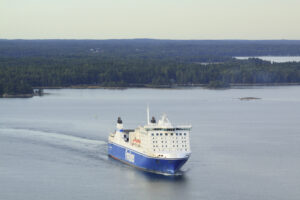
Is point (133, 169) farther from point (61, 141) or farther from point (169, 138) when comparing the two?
point (61, 141)

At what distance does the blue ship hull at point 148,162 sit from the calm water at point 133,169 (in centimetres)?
36

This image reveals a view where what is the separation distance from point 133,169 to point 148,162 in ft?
4.30

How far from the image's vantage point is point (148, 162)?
103 ft

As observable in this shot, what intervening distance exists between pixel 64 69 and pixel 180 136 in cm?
5711

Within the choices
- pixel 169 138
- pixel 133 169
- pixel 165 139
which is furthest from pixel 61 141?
pixel 169 138

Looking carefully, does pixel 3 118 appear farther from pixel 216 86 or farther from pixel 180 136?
pixel 216 86

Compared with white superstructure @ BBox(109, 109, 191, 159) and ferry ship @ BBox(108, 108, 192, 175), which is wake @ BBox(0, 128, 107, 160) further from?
white superstructure @ BBox(109, 109, 191, 159)

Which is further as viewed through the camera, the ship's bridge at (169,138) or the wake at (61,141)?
the wake at (61,141)

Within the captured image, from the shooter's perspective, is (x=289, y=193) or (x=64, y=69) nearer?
(x=289, y=193)

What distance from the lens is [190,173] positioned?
31.4 metres

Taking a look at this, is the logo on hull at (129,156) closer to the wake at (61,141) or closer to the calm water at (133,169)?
the calm water at (133,169)

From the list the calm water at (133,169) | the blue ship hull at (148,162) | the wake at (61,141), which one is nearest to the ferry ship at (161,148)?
the blue ship hull at (148,162)

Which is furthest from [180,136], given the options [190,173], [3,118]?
[3,118]

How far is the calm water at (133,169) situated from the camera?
29.1 m
